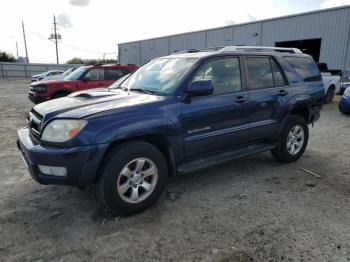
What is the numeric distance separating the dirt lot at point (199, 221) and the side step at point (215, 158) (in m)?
0.41

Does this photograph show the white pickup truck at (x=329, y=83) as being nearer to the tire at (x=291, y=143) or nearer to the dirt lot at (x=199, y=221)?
the tire at (x=291, y=143)

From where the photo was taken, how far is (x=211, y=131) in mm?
3820

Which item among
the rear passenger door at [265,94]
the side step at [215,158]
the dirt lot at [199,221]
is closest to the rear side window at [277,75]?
the rear passenger door at [265,94]

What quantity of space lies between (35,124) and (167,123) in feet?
5.01

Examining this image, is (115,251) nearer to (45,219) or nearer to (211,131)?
(45,219)

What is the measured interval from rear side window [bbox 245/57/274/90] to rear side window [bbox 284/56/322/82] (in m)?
0.57

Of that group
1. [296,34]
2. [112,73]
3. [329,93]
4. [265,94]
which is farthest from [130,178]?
[296,34]

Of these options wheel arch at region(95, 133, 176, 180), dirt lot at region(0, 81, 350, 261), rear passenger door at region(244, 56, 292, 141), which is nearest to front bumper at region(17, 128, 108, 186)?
wheel arch at region(95, 133, 176, 180)

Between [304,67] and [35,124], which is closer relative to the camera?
[35,124]

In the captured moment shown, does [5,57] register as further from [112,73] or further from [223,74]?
[223,74]

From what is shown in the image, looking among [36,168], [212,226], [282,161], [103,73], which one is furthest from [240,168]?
[103,73]

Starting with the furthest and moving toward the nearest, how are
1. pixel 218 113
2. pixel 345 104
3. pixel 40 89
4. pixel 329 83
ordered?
1. pixel 329 83
2. pixel 345 104
3. pixel 40 89
4. pixel 218 113

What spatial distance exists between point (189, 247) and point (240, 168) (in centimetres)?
235

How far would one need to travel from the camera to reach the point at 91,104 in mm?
3305
